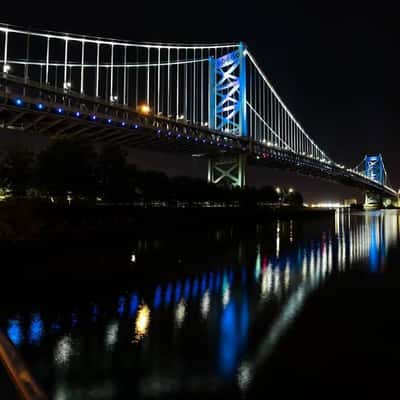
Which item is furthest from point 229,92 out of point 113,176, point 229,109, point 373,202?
point 373,202

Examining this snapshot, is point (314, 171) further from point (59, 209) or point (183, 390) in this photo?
point (183, 390)

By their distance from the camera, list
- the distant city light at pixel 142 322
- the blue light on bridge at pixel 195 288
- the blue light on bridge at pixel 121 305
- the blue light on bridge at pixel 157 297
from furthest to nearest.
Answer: the blue light on bridge at pixel 195 288, the blue light on bridge at pixel 157 297, the blue light on bridge at pixel 121 305, the distant city light at pixel 142 322

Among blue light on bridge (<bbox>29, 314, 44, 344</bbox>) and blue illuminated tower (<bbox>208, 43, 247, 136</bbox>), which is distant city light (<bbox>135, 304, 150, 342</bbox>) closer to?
blue light on bridge (<bbox>29, 314, 44, 344</bbox>)

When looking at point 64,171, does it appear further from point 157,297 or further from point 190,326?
point 190,326

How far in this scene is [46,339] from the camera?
5.70 meters

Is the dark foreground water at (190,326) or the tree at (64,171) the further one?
the tree at (64,171)

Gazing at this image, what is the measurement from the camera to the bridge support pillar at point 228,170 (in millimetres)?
47188

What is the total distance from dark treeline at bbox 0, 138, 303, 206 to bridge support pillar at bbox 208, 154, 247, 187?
45.0 ft

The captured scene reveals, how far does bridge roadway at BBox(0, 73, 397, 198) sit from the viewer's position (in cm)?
2852

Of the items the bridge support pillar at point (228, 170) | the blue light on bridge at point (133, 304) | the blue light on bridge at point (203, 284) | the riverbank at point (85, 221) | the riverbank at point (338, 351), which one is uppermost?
the bridge support pillar at point (228, 170)

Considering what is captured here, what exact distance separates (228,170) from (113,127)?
1871 centimetres

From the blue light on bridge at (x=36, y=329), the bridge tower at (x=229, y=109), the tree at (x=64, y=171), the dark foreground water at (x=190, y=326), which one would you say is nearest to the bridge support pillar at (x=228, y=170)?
the bridge tower at (x=229, y=109)

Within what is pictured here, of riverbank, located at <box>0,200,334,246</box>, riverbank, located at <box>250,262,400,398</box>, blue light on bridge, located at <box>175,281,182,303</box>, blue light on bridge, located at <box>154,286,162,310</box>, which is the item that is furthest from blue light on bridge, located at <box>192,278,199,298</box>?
riverbank, located at <box>0,200,334,246</box>

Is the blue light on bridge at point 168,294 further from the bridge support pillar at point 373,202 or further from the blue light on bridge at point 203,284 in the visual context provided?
the bridge support pillar at point 373,202
